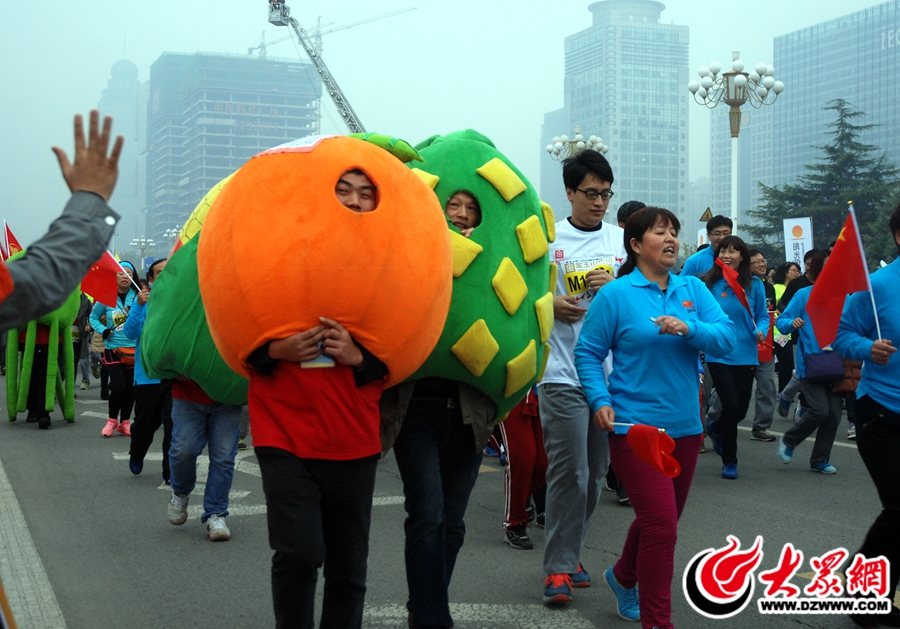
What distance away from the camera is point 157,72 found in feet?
306

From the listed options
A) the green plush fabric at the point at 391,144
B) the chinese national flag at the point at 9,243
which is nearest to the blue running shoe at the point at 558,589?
the green plush fabric at the point at 391,144

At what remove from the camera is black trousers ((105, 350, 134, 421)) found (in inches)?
408

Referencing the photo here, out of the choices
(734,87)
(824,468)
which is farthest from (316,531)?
(734,87)

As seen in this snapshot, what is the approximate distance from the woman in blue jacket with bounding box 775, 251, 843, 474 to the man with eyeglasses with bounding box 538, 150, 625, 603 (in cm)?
381

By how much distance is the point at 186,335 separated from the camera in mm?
4984

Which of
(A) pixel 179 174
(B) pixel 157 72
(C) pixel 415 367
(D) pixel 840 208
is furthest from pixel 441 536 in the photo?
(A) pixel 179 174

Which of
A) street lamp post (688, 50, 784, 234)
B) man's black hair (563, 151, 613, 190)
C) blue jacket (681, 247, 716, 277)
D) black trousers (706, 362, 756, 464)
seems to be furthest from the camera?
street lamp post (688, 50, 784, 234)

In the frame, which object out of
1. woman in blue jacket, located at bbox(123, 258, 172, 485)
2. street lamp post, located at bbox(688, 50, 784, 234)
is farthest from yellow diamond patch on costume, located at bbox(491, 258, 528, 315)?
street lamp post, located at bbox(688, 50, 784, 234)

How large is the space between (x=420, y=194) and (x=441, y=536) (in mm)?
1336

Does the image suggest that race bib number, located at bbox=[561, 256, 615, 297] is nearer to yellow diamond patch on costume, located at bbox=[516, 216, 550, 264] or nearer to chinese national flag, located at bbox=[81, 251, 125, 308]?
yellow diamond patch on costume, located at bbox=[516, 216, 550, 264]

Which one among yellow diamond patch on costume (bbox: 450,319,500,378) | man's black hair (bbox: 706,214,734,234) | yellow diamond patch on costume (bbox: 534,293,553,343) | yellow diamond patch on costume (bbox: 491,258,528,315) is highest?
man's black hair (bbox: 706,214,734,234)

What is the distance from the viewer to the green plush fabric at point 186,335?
16.3 feet

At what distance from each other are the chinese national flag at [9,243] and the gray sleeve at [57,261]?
35.3 ft

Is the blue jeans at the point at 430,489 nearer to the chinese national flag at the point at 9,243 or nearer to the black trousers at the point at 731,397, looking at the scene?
the black trousers at the point at 731,397
